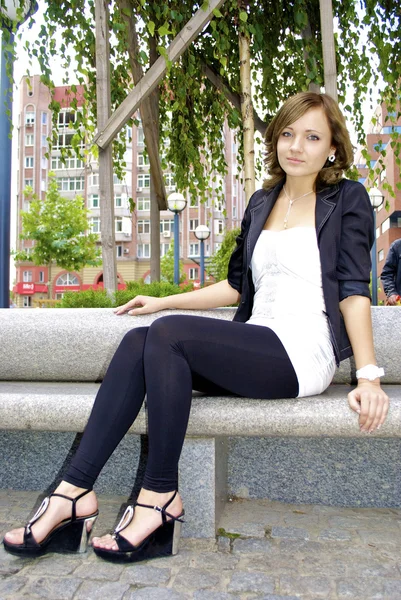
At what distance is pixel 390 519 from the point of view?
220 cm

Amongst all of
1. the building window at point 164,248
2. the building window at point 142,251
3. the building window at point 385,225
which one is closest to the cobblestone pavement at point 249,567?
the building window at point 385,225

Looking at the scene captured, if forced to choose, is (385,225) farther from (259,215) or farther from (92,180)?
(259,215)

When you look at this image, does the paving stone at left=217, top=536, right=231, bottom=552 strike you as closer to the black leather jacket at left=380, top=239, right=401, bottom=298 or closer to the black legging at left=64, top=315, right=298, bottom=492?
the black legging at left=64, top=315, right=298, bottom=492

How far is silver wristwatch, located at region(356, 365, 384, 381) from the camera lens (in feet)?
5.95

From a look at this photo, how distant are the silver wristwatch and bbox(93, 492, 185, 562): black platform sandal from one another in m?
0.67

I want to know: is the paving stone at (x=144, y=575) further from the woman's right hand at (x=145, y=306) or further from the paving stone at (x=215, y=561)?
the woman's right hand at (x=145, y=306)

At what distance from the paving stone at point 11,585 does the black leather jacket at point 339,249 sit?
1149 mm

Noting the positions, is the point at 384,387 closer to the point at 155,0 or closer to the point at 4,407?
the point at 4,407

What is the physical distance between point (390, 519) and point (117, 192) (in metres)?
43.0

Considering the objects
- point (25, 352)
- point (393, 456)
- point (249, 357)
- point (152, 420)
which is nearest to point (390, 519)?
point (393, 456)

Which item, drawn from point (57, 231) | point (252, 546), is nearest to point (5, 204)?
point (252, 546)

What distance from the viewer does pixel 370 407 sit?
1753 millimetres

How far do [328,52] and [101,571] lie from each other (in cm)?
345

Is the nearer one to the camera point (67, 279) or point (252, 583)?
point (252, 583)
